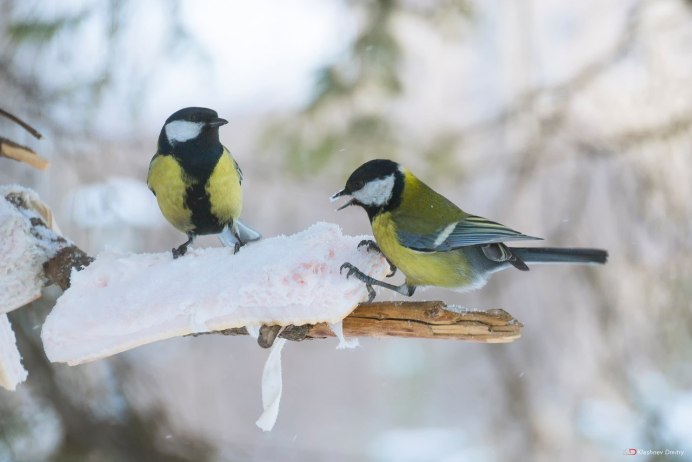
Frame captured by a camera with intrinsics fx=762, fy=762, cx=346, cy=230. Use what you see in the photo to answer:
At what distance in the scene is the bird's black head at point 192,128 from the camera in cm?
172

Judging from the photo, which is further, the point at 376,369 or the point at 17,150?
the point at 376,369


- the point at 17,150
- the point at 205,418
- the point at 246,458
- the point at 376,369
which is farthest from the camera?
the point at 376,369

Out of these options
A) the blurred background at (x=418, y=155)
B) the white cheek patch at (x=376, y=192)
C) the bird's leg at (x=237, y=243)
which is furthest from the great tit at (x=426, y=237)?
the blurred background at (x=418, y=155)

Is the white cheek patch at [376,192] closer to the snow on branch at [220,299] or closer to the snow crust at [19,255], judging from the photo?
the snow on branch at [220,299]

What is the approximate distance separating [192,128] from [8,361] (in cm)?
72

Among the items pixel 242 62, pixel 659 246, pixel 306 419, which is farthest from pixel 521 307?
pixel 306 419

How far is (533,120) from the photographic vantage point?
4098mm

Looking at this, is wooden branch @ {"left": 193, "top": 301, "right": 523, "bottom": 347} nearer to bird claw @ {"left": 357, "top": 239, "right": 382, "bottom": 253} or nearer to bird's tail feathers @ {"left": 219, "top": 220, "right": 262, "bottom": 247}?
bird claw @ {"left": 357, "top": 239, "right": 382, "bottom": 253}

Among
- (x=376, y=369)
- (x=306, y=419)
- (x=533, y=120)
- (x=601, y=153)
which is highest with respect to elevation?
(x=533, y=120)

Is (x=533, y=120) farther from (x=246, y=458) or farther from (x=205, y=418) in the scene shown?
(x=205, y=418)

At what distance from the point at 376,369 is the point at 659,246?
3640 mm

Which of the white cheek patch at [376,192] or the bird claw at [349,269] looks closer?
the bird claw at [349,269]

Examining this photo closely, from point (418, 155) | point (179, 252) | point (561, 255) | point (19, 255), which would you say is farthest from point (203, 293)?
point (418, 155)

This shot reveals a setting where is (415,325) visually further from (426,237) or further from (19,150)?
(19,150)
